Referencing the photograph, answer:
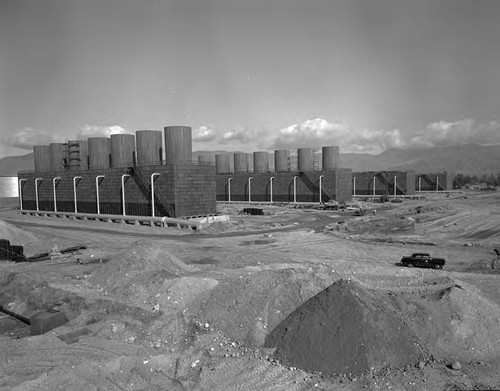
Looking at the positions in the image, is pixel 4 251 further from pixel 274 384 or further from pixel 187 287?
pixel 274 384

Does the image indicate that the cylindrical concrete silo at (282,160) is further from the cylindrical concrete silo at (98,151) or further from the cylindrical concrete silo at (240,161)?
the cylindrical concrete silo at (98,151)

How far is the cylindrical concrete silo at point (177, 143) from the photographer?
30438 millimetres

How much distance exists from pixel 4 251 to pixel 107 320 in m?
11.7

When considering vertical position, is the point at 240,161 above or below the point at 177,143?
below

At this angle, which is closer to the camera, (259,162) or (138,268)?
(138,268)

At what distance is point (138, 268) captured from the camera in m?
12.1

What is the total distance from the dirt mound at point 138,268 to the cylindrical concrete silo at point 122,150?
22.9 m

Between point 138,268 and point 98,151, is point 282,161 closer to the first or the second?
point 98,151

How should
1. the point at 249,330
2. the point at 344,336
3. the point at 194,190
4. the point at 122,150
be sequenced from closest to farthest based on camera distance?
the point at 344,336 < the point at 249,330 < the point at 194,190 < the point at 122,150

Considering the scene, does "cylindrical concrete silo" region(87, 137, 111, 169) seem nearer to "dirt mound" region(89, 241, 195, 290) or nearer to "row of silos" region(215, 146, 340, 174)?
"row of silos" region(215, 146, 340, 174)

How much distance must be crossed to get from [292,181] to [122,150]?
21490 millimetres

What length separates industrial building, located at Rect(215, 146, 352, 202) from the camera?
4334 cm

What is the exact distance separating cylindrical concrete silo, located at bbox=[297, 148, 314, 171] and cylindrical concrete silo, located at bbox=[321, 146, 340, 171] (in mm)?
1929

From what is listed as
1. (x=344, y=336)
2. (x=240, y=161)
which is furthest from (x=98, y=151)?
(x=344, y=336)
